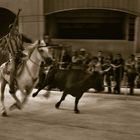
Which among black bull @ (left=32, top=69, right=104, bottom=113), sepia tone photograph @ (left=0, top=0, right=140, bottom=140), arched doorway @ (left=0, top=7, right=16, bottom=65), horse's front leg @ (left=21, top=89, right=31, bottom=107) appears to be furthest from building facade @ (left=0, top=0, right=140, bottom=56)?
horse's front leg @ (left=21, top=89, right=31, bottom=107)

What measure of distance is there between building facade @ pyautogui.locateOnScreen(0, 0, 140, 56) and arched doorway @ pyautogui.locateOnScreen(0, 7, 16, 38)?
1078 mm

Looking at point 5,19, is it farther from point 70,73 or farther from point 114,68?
point 70,73

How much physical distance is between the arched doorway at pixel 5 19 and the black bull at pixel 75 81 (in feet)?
34.1

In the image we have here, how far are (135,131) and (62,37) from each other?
483 inches

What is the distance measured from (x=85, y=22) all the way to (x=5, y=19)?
490cm

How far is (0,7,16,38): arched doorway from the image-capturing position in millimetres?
22656

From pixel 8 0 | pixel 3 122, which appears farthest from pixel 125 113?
pixel 8 0

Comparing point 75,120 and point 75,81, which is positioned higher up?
point 75,81

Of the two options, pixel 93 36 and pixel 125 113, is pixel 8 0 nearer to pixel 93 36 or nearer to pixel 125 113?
pixel 93 36

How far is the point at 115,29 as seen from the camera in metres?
20.7

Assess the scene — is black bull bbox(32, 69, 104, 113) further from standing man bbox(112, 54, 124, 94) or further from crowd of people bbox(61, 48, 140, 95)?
standing man bbox(112, 54, 124, 94)

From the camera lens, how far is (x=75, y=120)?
11039 mm

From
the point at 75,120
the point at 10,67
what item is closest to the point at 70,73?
the point at 10,67

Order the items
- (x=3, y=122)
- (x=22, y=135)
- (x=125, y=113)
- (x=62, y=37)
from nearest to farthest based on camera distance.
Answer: (x=22, y=135)
(x=3, y=122)
(x=125, y=113)
(x=62, y=37)
